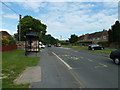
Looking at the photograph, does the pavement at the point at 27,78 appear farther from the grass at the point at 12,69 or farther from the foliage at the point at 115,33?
the foliage at the point at 115,33

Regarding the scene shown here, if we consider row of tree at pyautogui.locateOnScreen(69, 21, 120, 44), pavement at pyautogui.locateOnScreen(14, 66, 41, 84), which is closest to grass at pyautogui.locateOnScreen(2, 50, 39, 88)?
pavement at pyautogui.locateOnScreen(14, 66, 41, 84)

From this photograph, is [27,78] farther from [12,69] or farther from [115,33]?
[115,33]

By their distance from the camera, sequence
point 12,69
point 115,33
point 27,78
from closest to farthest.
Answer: point 27,78 < point 12,69 < point 115,33

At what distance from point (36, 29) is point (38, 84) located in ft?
159

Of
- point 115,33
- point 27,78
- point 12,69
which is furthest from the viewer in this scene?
point 115,33

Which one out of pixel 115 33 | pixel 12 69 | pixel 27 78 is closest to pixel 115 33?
pixel 115 33

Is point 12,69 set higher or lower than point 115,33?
lower

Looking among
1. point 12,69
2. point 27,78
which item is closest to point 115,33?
point 12,69

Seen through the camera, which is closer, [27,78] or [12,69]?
[27,78]

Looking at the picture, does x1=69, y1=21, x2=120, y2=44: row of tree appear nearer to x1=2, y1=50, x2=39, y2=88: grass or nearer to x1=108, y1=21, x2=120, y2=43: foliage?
x1=108, y1=21, x2=120, y2=43: foliage

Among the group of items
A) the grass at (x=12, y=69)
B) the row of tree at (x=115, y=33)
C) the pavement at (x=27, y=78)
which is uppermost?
the row of tree at (x=115, y=33)

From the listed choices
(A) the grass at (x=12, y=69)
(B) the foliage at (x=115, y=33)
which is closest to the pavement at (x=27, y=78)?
(A) the grass at (x=12, y=69)

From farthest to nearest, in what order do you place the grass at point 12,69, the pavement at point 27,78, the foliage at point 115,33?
the foliage at point 115,33, the pavement at point 27,78, the grass at point 12,69

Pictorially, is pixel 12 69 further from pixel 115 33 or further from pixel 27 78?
pixel 115 33
